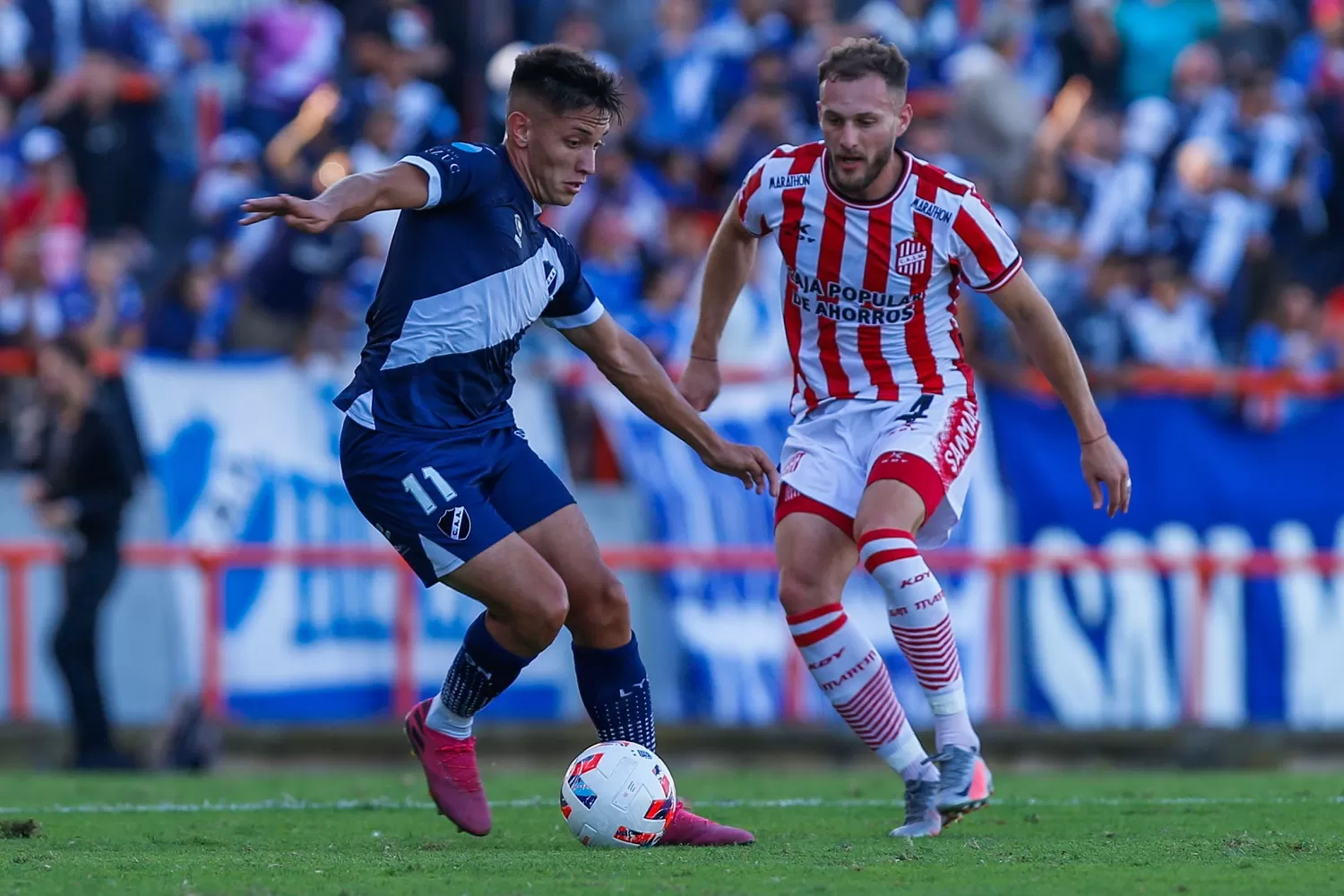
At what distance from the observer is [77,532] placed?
11.6 metres

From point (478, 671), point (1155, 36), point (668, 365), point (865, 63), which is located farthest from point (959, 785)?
point (1155, 36)

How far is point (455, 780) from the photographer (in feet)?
21.9

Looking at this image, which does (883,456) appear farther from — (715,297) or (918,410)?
(715,297)

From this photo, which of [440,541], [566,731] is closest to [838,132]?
[440,541]

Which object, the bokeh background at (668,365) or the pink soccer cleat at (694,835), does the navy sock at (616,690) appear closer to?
the pink soccer cleat at (694,835)

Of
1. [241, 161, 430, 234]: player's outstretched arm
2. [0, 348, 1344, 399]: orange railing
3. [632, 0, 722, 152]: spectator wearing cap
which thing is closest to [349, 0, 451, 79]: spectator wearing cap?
[632, 0, 722, 152]: spectator wearing cap

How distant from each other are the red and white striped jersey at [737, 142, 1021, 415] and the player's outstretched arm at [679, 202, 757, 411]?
0.12 metres

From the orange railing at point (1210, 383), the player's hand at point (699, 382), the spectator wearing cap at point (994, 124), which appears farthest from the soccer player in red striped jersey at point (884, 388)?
the spectator wearing cap at point (994, 124)

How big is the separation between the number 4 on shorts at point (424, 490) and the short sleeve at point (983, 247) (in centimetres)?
189

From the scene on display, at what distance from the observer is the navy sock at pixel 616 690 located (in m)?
6.62

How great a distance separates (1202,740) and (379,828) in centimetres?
654

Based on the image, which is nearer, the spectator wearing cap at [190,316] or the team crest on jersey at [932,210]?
the team crest on jersey at [932,210]

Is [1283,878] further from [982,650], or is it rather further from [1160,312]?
[1160,312]

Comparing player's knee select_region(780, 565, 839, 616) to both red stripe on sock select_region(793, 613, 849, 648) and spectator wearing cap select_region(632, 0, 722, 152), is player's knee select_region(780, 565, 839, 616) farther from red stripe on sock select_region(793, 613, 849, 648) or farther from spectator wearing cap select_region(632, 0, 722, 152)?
spectator wearing cap select_region(632, 0, 722, 152)
